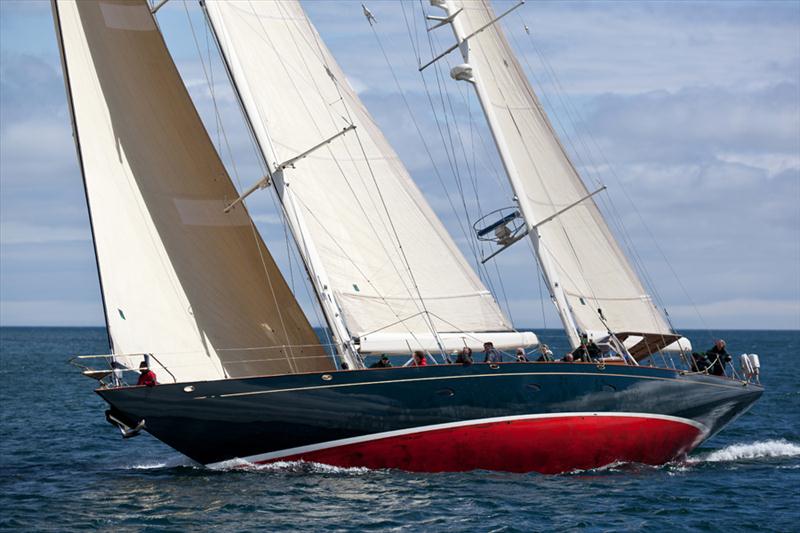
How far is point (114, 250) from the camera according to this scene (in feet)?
73.6

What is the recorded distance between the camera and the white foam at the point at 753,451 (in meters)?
29.0

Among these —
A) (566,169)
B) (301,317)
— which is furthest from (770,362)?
(301,317)

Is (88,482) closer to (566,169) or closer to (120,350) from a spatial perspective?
(120,350)

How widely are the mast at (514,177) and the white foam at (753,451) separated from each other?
5118mm

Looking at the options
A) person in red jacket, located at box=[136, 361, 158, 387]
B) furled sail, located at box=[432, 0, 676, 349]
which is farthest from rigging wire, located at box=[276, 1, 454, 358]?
person in red jacket, located at box=[136, 361, 158, 387]

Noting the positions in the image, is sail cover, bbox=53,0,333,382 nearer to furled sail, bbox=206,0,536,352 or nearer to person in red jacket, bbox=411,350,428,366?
furled sail, bbox=206,0,536,352

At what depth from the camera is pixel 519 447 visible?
23844mm

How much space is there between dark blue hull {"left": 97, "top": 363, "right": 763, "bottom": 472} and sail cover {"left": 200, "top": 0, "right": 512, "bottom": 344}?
64.2 inches

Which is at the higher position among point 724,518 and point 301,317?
point 301,317

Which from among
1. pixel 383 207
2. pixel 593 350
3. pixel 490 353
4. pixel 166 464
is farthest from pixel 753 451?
pixel 166 464

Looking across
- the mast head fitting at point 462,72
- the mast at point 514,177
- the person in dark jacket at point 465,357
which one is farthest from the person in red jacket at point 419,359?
the mast head fitting at point 462,72

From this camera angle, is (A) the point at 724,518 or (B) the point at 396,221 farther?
(B) the point at 396,221

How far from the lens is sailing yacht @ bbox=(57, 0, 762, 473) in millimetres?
22203

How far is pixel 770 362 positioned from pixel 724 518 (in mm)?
68492
